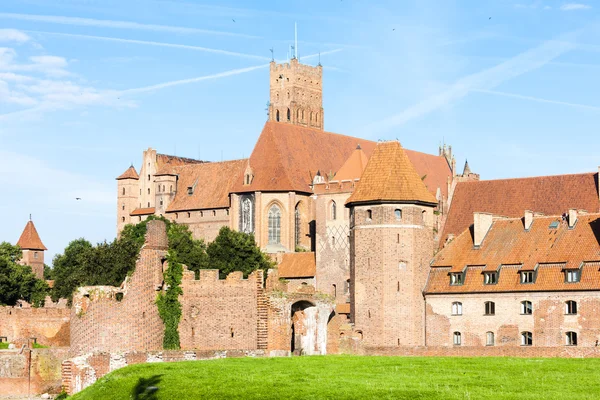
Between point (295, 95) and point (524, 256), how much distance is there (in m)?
79.6

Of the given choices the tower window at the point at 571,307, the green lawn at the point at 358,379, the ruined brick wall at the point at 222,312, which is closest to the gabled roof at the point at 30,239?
the ruined brick wall at the point at 222,312

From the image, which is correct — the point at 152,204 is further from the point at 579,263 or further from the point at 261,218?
the point at 579,263

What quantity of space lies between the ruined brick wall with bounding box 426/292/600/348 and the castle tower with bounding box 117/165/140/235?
7190cm

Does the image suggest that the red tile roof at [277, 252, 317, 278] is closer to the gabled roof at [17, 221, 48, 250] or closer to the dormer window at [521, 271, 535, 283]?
the dormer window at [521, 271, 535, 283]

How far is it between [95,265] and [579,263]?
37.8m

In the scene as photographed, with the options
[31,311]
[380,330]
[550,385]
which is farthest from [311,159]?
[550,385]

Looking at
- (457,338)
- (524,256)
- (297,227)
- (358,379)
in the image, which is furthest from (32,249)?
(358,379)

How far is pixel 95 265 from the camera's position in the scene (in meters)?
82.6

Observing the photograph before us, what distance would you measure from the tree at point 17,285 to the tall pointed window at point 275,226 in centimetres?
1869

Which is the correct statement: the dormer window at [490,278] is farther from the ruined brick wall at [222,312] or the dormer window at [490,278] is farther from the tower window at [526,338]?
the ruined brick wall at [222,312]

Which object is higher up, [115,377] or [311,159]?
[311,159]

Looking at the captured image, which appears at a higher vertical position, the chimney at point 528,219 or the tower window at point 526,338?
the chimney at point 528,219

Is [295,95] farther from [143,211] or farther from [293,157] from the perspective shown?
[293,157]

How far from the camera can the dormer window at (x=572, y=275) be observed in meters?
56.0
